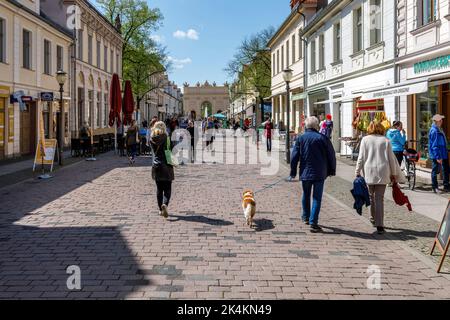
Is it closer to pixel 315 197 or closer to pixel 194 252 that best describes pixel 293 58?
pixel 315 197

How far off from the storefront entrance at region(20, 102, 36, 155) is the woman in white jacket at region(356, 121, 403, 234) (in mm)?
17978

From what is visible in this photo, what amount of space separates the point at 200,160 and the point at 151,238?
1381 cm

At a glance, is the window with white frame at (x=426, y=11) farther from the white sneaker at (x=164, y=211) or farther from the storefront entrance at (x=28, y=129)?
the storefront entrance at (x=28, y=129)

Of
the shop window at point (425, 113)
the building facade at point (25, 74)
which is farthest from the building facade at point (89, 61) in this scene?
the shop window at point (425, 113)

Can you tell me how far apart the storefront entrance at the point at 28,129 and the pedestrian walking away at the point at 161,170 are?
15022 millimetres

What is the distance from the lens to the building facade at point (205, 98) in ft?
471

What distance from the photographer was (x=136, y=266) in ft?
18.2

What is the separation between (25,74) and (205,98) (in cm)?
12308

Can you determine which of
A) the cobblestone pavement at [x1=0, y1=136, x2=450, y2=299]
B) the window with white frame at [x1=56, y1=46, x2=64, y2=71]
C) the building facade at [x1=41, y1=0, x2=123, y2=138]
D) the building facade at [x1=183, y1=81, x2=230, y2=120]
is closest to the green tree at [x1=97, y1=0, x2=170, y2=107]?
the building facade at [x1=41, y1=0, x2=123, y2=138]

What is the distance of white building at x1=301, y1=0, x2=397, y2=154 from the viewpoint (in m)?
16.8

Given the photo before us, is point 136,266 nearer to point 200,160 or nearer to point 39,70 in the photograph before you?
point 200,160

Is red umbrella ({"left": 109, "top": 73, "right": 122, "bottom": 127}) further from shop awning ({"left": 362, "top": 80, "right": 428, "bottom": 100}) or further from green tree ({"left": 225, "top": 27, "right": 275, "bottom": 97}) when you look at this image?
green tree ({"left": 225, "top": 27, "right": 275, "bottom": 97})

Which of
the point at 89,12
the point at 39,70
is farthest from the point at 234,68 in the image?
the point at 39,70

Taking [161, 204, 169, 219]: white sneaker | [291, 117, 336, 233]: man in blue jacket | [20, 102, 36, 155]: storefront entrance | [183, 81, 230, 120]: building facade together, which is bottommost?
[161, 204, 169, 219]: white sneaker
